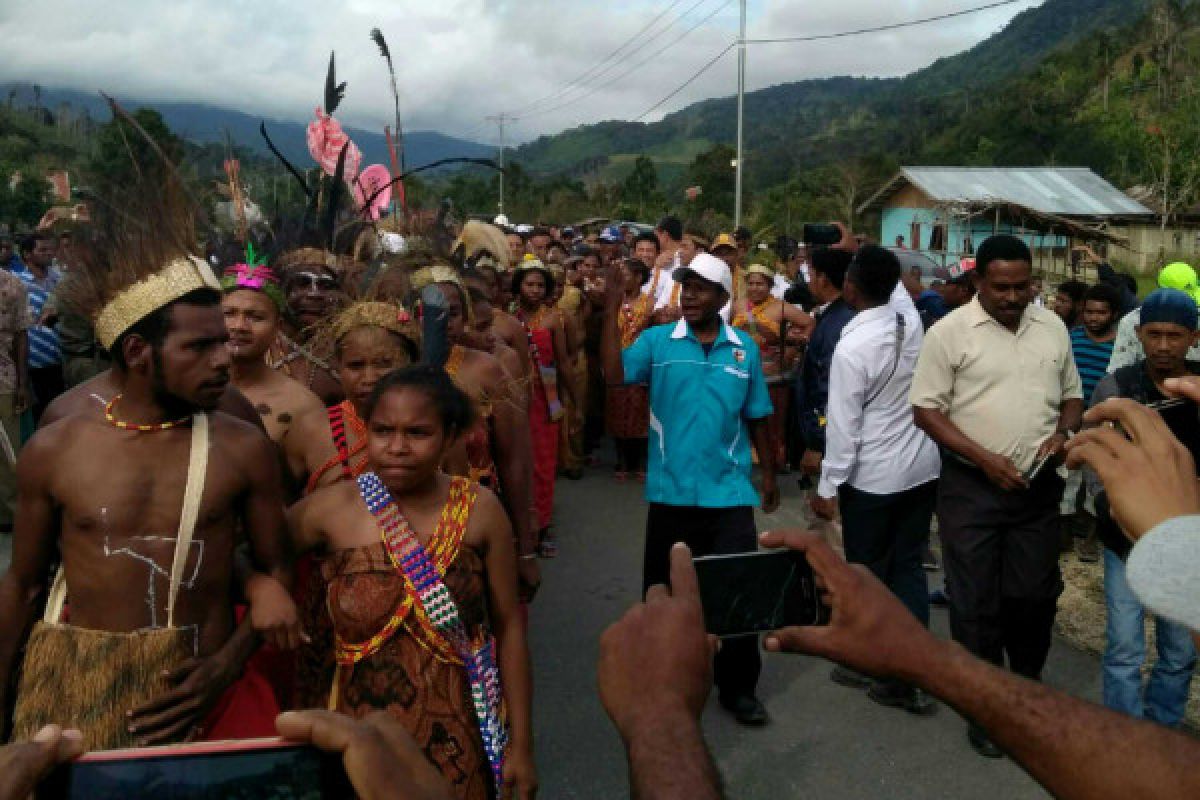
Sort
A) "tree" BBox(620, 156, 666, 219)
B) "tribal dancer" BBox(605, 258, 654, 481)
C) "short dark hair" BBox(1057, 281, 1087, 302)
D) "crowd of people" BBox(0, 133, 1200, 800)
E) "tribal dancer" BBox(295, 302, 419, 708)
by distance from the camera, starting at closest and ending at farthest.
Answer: "crowd of people" BBox(0, 133, 1200, 800), "tribal dancer" BBox(295, 302, 419, 708), "short dark hair" BBox(1057, 281, 1087, 302), "tribal dancer" BBox(605, 258, 654, 481), "tree" BBox(620, 156, 666, 219)

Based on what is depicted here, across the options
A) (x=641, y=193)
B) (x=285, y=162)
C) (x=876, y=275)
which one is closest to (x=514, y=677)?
(x=876, y=275)

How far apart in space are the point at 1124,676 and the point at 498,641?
279 centimetres

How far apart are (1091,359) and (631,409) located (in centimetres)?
386

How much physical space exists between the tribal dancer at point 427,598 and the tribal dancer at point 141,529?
0.20 meters

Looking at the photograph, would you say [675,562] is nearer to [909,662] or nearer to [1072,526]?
[909,662]

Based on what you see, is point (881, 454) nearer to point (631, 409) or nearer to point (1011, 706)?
point (1011, 706)

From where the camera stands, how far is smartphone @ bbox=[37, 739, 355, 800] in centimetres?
138

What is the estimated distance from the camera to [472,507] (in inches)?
110

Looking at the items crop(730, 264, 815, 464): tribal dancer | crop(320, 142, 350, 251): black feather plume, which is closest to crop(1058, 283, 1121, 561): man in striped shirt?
crop(730, 264, 815, 464): tribal dancer

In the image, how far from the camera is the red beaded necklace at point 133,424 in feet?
8.52

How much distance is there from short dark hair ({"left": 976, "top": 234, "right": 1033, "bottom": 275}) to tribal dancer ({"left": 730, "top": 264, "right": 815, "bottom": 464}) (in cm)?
424

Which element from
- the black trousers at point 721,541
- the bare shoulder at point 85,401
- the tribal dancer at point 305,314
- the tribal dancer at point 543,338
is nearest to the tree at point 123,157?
the bare shoulder at point 85,401

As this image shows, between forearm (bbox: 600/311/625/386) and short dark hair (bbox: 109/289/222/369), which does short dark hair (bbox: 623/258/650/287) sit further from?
short dark hair (bbox: 109/289/222/369)

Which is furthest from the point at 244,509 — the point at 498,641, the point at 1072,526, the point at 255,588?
the point at 1072,526
